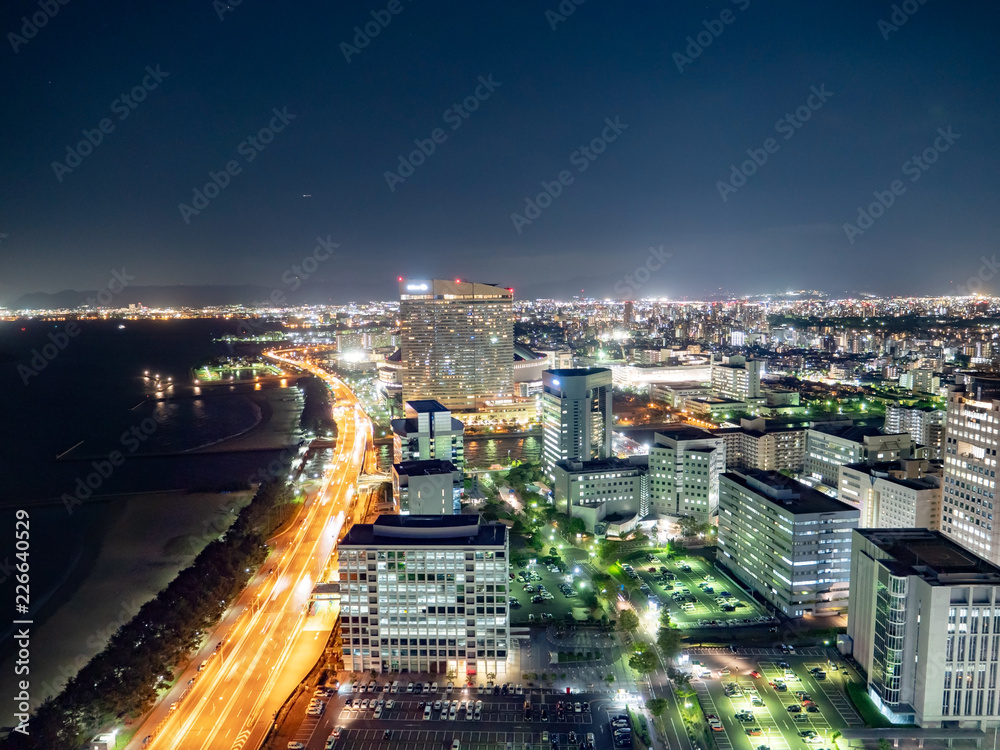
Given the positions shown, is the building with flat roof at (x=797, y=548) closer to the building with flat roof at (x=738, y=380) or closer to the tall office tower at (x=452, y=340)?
the tall office tower at (x=452, y=340)

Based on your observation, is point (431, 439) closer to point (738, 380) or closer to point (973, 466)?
point (973, 466)

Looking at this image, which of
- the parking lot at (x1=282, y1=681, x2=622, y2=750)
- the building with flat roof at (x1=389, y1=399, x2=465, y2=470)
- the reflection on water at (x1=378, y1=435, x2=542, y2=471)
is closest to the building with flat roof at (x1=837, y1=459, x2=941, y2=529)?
the parking lot at (x1=282, y1=681, x2=622, y2=750)

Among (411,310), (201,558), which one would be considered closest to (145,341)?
(411,310)

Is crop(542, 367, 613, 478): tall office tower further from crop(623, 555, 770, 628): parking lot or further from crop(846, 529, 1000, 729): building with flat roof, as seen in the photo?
crop(846, 529, 1000, 729): building with flat roof

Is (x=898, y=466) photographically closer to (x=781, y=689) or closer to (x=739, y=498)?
(x=739, y=498)

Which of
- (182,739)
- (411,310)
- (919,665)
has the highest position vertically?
(411,310)

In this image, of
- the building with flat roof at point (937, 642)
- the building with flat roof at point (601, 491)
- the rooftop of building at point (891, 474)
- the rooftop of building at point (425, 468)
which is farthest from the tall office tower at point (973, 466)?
the rooftop of building at point (425, 468)
